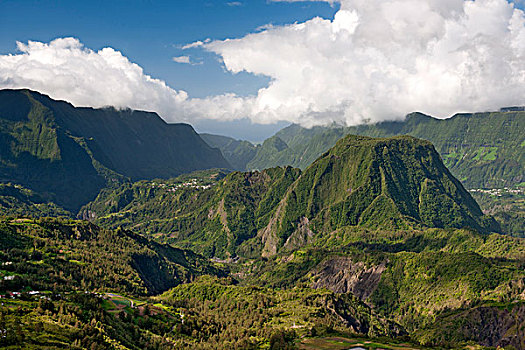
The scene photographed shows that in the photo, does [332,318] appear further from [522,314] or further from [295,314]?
[522,314]

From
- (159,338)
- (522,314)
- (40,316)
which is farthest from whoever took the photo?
(522,314)

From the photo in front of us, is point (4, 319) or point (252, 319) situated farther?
point (252, 319)

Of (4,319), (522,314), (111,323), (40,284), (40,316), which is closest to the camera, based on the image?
(4,319)

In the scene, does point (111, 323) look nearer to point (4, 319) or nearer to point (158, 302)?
point (4, 319)

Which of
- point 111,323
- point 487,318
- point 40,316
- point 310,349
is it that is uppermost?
A: point 40,316

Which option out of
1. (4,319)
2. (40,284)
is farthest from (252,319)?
(4,319)

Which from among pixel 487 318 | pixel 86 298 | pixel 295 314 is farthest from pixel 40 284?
pixel 487 318

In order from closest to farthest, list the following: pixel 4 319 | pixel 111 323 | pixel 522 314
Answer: pixel 4 319
pixel 111 323
pixel 522 314

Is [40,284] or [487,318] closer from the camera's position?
[40,284]

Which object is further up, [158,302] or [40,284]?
[40,284]
